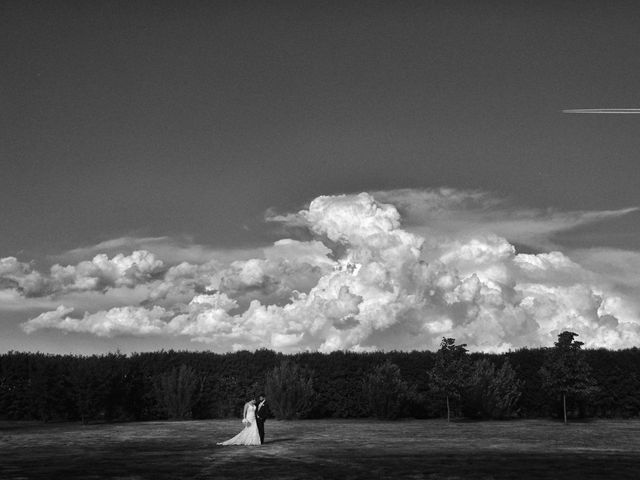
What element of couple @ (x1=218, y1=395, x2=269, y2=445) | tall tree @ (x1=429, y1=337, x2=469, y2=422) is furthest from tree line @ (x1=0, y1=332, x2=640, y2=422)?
couple @ (x1=218, y1=395, x2=269, y2=445)

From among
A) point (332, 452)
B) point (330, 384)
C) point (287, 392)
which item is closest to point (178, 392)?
point (287, 392)

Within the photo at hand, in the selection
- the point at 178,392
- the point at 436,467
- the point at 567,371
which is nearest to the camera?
the point at 436,467

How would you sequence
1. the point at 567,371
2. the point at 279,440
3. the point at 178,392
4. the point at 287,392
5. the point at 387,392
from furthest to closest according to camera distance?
the point at 178,392 → the point at 287,392 → the point at 387,392 → the point at 567,371 → the point at 279,440

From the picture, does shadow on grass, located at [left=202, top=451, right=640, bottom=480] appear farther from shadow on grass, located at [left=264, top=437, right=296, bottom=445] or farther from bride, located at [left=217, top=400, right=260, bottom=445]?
shadow on grass, located at [left=264, top=437, right=296, bottom=445]

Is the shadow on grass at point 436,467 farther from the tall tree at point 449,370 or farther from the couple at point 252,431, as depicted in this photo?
the tall tree at point 449,370

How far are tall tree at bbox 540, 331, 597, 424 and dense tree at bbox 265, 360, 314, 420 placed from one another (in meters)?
10.1

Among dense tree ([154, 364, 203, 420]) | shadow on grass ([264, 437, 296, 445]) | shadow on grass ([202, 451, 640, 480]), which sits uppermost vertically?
dense tree ([154, 364, 203, 420])

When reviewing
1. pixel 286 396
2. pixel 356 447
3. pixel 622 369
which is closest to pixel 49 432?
pixel 286 396

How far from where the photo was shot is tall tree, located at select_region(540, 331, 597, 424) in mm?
28625

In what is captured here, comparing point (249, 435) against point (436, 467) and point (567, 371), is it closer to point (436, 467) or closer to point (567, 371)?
point (436, 467)

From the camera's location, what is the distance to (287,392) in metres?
30.5

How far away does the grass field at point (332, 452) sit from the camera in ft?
43.5

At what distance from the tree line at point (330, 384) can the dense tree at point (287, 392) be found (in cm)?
5

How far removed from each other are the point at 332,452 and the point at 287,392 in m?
13.9
